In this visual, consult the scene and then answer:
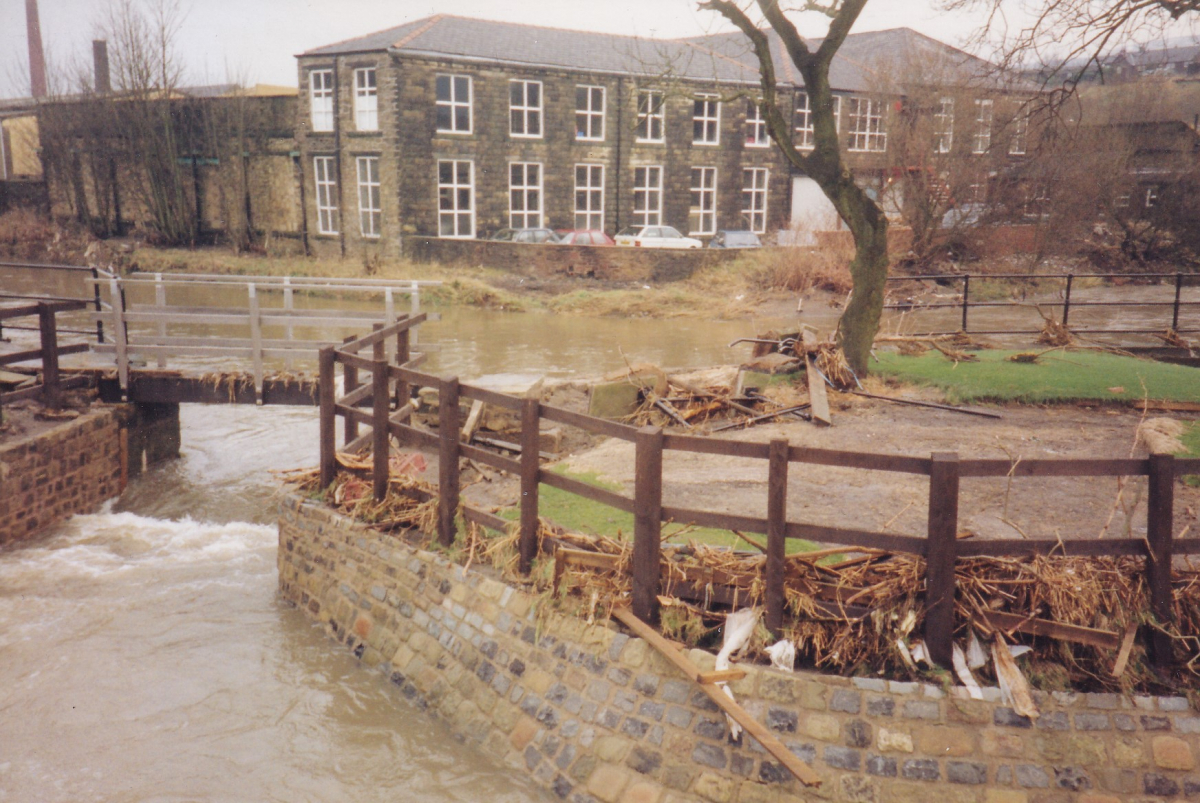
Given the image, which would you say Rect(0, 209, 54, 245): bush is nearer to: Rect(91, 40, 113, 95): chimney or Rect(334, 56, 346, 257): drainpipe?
Rect(91, 40, 113, 95): chimney

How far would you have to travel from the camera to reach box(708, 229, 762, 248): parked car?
1249 inches

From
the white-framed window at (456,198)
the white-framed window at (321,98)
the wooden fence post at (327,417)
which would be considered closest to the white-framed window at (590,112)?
the white-framed window at (456,198)

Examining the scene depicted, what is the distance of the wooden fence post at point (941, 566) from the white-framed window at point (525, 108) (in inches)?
1229

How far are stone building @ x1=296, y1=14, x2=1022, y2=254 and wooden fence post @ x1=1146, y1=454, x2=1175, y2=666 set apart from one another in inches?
1004

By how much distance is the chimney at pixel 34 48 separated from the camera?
51938 millimetres

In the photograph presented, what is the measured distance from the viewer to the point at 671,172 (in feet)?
122

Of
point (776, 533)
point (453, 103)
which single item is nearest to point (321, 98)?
point (453, 103)

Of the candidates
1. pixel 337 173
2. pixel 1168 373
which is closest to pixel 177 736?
pixel 1168 373

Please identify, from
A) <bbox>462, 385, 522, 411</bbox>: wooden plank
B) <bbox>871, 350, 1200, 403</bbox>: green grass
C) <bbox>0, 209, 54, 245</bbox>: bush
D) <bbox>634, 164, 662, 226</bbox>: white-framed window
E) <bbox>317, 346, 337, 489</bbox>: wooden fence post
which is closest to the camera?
<bbox>462, 385, 522, 411</bbox>: wooden plank

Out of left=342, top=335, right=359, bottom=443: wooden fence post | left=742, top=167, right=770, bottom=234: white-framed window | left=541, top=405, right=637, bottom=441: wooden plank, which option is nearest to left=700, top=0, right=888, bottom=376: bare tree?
left=342, top=335, right=359, bottom=443: wooden fence post

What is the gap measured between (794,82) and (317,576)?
34.3m

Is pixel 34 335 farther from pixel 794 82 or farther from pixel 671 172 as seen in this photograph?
pixel 794 82

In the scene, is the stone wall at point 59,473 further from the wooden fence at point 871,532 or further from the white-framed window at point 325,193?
the white-framed window at point 325,193

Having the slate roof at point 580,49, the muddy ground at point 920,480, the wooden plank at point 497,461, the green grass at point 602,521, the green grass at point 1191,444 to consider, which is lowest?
the green grass at point 602,521
